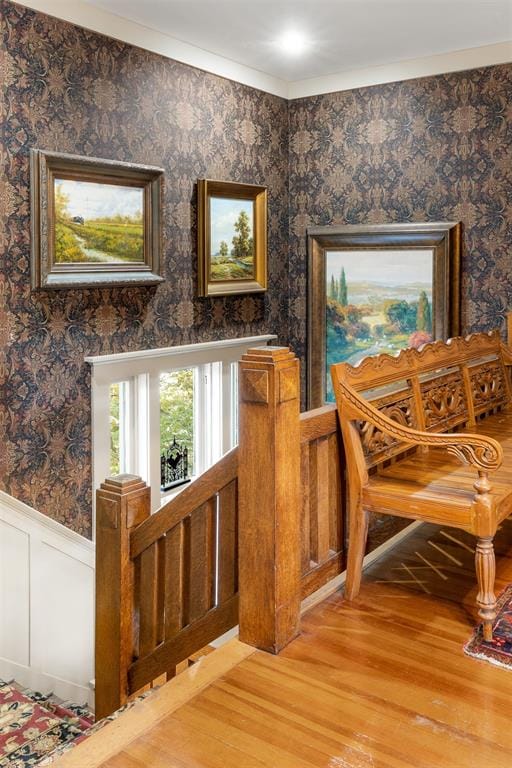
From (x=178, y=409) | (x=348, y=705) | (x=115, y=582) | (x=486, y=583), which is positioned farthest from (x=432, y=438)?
(x=178, y=409)

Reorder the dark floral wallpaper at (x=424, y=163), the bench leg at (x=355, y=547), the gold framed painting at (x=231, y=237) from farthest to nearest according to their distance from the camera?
the gold framed painting at (x=231, y=237)
the dark floral wallpaper at (x=424, y=163)
the bench leg at (x=355, y=547)

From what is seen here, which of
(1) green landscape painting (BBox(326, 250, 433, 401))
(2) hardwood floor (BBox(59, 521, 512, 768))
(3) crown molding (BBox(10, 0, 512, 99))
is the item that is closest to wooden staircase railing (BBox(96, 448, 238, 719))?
(2) hardwood floor (BBox(59, 521, 512, 768))

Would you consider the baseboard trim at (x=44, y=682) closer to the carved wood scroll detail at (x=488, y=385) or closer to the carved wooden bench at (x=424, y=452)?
the carved wooden bench at (x=424, y=452)

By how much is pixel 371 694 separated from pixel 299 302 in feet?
14.3

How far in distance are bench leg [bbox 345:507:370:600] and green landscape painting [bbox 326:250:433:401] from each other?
9.85ft

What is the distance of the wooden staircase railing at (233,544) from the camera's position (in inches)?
99.3

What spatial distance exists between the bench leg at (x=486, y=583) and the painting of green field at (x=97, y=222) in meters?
2.91

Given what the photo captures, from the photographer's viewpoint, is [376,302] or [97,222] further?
[376,302]

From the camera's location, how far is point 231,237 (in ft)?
18.5

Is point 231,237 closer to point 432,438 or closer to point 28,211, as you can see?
point 28,211

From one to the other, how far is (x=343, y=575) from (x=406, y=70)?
4.01m

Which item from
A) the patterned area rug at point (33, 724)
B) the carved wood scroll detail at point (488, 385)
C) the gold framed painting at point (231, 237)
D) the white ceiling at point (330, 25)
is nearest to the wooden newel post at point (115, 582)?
the patterned area rug at point (33, 724)

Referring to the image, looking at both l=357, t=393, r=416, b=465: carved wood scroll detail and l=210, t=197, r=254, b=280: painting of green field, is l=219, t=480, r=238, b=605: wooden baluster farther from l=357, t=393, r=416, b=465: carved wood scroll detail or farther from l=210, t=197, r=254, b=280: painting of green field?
l=210, t=197, r=254, b=280: painting of green field

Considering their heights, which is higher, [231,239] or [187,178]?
[187,178]
